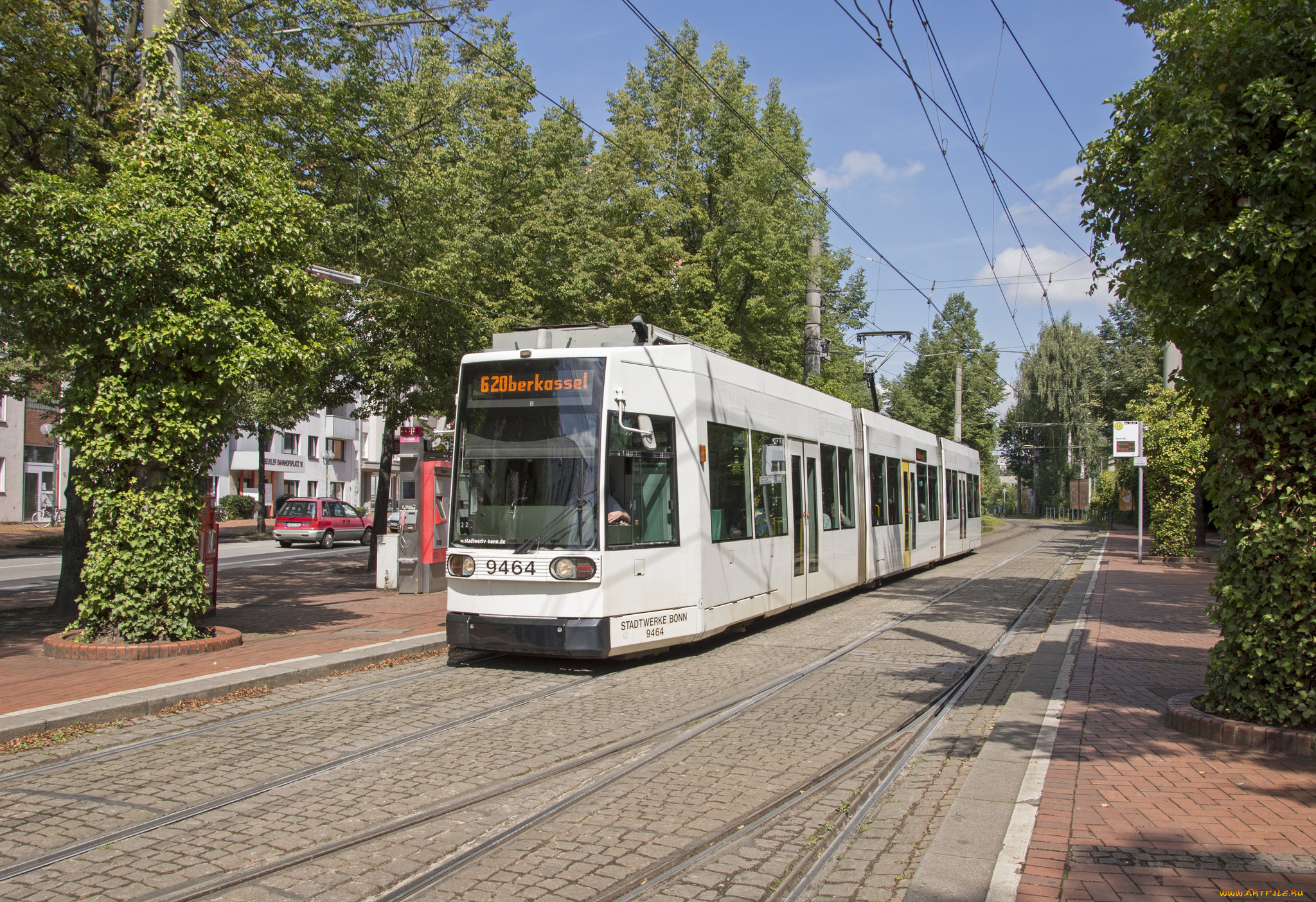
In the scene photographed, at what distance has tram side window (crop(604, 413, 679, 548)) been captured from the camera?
877 cm

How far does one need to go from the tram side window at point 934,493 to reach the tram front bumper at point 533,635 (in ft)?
47.0

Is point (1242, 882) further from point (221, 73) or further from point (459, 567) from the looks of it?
point (221, 73)

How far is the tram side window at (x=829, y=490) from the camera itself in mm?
13847

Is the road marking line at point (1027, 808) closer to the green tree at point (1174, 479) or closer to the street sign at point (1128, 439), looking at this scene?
the street sign at point (1128, 439)

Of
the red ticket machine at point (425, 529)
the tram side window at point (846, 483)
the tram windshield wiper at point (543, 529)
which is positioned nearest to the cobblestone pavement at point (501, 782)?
the tram windshield wiper at point (543, 529)

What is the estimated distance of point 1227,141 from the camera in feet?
18.7

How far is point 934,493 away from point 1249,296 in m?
16.6

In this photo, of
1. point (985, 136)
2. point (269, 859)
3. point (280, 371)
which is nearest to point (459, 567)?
point (280, 371)

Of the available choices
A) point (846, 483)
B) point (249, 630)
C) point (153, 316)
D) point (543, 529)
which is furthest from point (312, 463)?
point (543, 529)

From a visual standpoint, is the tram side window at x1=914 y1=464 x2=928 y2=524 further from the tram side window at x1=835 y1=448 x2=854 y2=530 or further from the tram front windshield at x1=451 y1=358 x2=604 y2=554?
the tram front windshield at x1=451 y1=358 x2=604 y2=554

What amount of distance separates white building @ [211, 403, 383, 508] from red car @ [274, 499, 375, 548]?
16413mm

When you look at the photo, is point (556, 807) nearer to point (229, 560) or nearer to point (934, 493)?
point (934, 493)

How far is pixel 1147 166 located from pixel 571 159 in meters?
18.4

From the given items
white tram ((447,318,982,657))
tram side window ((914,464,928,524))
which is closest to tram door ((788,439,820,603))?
white tram ((447,318,982,657))
